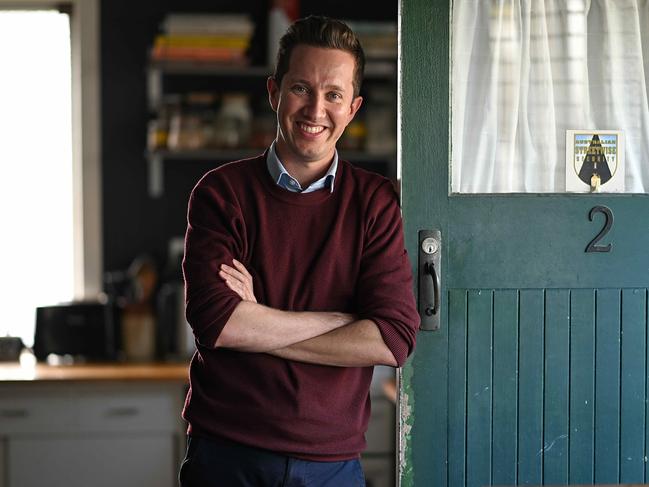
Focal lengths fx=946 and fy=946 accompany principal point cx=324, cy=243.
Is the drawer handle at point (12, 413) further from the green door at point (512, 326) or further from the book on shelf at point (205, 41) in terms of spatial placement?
the green door at point (512, 326)

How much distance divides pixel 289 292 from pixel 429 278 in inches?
19.5

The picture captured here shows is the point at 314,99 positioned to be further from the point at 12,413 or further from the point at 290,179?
the point at 12,413

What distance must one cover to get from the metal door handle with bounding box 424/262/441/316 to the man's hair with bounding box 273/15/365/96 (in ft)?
1.76

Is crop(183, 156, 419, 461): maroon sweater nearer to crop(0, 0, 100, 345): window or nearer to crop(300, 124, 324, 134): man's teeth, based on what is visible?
crop(300, 124, 324, 134): man's teeth

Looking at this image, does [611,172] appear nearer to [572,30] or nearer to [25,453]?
[572,30]

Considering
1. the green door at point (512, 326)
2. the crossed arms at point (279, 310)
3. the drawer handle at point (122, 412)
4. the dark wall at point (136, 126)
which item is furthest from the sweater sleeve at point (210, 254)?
the dark wall at point (136, 126)

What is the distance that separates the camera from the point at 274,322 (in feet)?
6.61

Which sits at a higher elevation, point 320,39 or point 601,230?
point 320,39

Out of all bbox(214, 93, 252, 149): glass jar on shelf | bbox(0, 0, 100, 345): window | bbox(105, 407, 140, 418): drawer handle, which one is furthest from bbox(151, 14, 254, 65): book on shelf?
bbox(105, 407, 140, 418): drawer handle

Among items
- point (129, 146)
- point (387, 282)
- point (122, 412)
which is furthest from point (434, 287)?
point (129, 146)

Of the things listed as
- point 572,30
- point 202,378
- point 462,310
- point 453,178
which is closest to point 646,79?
point 572,30

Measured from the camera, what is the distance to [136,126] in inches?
178

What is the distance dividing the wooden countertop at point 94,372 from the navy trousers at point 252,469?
1786 millimetres

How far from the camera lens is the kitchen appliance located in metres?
4.16
